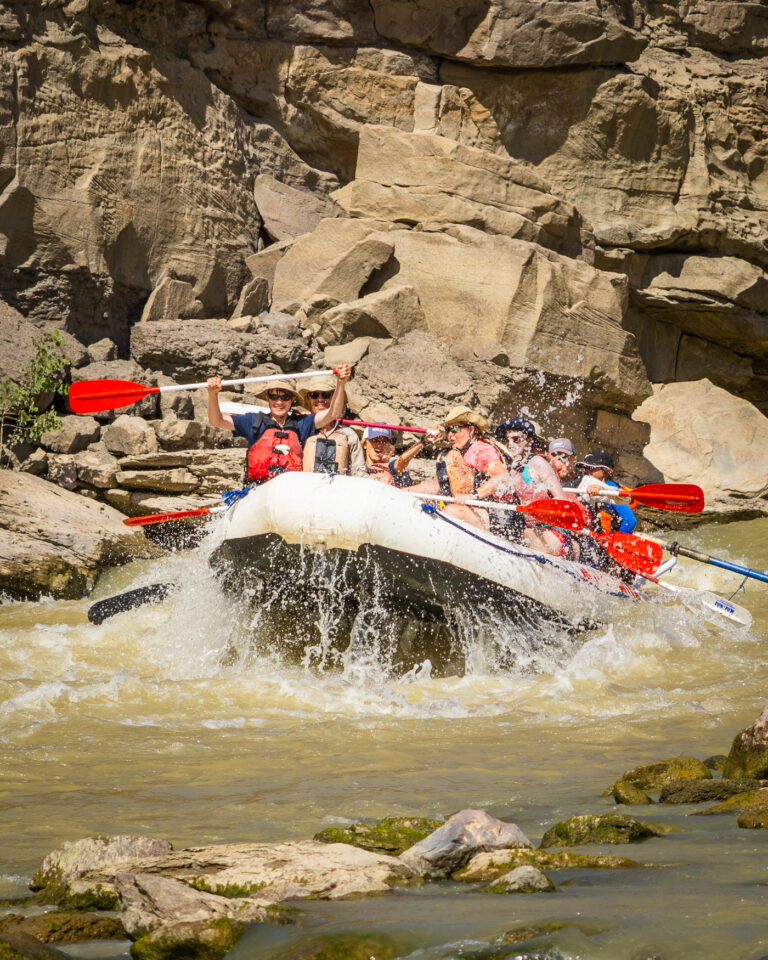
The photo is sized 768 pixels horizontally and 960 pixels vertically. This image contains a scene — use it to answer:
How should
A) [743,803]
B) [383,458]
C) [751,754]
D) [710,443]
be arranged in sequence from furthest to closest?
[710,443] < [383,458] < [751,754] < [743,803]

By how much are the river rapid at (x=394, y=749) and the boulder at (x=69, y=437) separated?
2338 mm

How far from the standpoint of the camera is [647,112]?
13852mm

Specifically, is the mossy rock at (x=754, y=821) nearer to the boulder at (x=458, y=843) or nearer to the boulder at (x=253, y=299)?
the boulder at (x=458, y=843)

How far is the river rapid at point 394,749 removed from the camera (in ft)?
6.49

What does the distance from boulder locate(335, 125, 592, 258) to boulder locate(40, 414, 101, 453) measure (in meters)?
4.63

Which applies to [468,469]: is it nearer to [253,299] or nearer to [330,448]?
[330,448]

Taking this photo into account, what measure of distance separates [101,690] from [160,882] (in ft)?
9.94

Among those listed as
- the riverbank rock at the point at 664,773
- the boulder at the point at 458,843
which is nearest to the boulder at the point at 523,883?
the boulder at the point at 458,843

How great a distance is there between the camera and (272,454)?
6191mm

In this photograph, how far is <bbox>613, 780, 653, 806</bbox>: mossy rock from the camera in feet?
9.81

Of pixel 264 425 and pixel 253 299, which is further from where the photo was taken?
Result: pixel 253 299

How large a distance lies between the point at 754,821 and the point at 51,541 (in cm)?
608

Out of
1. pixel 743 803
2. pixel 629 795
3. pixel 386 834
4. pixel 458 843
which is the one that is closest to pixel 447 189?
pixel 629 795

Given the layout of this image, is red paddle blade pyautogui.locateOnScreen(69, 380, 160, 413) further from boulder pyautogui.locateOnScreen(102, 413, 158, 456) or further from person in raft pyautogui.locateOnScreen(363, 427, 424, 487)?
boulder pyautogui.locateOnScreen(102, 413, 158, 456)
